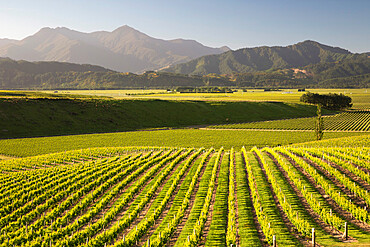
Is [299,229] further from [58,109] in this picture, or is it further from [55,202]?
[58,109]

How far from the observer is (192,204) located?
2816cm

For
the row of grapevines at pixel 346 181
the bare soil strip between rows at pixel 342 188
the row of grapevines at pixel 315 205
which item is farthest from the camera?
the row of grapevines at pixel 346 181

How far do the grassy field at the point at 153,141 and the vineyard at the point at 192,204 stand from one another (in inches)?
1070

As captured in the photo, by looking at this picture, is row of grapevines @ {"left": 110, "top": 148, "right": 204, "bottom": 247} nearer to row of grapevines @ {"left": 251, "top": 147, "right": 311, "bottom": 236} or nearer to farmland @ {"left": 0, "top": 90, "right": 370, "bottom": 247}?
farmland @ {"left": 0, "top": 90, "right": 370, "bottom": 247}

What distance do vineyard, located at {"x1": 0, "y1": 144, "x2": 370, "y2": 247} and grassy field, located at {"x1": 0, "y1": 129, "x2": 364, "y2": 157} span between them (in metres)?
27.2

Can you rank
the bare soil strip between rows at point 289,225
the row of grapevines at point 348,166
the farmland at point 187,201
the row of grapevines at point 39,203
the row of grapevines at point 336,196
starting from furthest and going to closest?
the row of grapevines at point 348,166 < the row of grapevines at point 39,203 < the row of grapevines at point 336,196 < the farmland at point 187,201 < the bare soil strip between rows at point 289,225

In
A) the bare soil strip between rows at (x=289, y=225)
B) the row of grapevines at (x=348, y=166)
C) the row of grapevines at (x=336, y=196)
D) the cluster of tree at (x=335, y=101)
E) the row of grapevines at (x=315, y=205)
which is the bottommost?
the bare soil strip between rows at (x=289, y=225)

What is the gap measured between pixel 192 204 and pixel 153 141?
53.6 metres

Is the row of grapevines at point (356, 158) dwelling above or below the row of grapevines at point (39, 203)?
above

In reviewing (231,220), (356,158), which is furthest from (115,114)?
(231,220)

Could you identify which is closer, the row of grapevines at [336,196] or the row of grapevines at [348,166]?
the row of grapevines at [336,196]

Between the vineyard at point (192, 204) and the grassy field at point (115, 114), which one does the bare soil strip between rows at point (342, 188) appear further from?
the grassy field at point (115, 114)

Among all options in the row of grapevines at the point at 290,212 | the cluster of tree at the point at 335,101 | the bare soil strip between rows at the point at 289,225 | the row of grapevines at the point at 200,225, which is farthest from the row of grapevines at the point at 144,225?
the cluster of tree at the point at 335,101

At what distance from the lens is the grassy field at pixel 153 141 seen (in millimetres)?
71500
